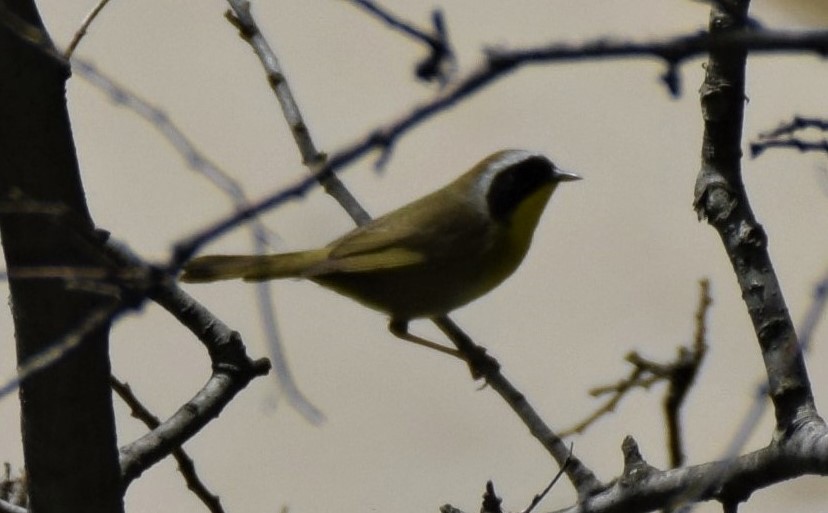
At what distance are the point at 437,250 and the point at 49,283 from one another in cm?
218

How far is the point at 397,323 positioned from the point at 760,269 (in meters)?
1.92

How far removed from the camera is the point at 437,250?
3982 mm

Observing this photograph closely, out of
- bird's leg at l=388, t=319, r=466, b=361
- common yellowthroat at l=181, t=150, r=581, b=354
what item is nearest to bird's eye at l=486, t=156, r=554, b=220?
common yellowthroat at l=181, t=150, r=581, b=354

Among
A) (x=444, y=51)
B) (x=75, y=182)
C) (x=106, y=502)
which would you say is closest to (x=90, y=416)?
(x=106, y=502)

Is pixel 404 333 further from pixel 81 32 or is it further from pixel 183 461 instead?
pixel 81 32

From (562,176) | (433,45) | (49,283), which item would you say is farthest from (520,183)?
(433,45)

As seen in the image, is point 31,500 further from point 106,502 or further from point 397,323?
point 397,323

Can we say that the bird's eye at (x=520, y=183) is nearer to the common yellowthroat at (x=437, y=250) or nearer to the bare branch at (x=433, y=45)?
the common yellowthroat at (x=437, y=250)

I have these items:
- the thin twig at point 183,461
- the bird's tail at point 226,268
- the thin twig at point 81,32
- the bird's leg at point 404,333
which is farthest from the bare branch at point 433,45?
the bird's leg at point 404,333

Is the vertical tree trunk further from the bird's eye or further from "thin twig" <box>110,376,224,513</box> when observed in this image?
the bird's eye

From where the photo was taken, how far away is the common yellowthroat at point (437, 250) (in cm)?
383

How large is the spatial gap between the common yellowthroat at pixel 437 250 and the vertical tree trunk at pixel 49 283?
1506 millimetres

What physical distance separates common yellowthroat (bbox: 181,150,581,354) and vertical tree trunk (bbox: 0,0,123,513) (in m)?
1.51

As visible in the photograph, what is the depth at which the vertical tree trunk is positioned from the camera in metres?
1.82
